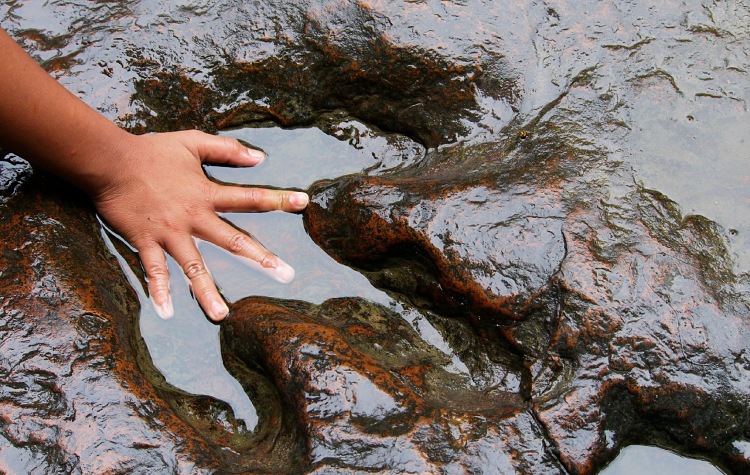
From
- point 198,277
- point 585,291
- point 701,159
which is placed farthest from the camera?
point 198,277

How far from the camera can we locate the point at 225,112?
256 cm

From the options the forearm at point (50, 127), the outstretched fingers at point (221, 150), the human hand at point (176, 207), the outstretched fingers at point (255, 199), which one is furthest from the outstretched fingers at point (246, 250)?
the forearm at point (50, 127)

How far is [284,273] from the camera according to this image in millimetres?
2297

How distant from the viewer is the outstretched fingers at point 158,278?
7.18 ft

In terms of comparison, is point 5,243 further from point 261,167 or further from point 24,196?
point 261,167

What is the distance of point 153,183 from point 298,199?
63cm

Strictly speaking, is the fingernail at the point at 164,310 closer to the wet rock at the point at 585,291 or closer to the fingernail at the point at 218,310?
the fingernail at the point at 218,310

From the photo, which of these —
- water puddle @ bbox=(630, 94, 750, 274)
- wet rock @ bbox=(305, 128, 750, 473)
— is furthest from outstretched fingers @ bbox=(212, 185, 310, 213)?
A: water puddle @ bbox=(630, 94, 750, 274)

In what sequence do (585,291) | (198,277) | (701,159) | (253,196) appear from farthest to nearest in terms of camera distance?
(253,196), (198,277), (701,159), (585,291)

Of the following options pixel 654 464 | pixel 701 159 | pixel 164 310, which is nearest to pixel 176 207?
pixel 164 310

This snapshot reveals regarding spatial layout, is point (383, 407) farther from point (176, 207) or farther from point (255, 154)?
point (255, 154)

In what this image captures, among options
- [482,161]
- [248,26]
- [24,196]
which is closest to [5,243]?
[24,196]

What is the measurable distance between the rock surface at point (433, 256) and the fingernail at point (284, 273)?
0.59 ft

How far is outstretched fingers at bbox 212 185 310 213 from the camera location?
2.35 m
